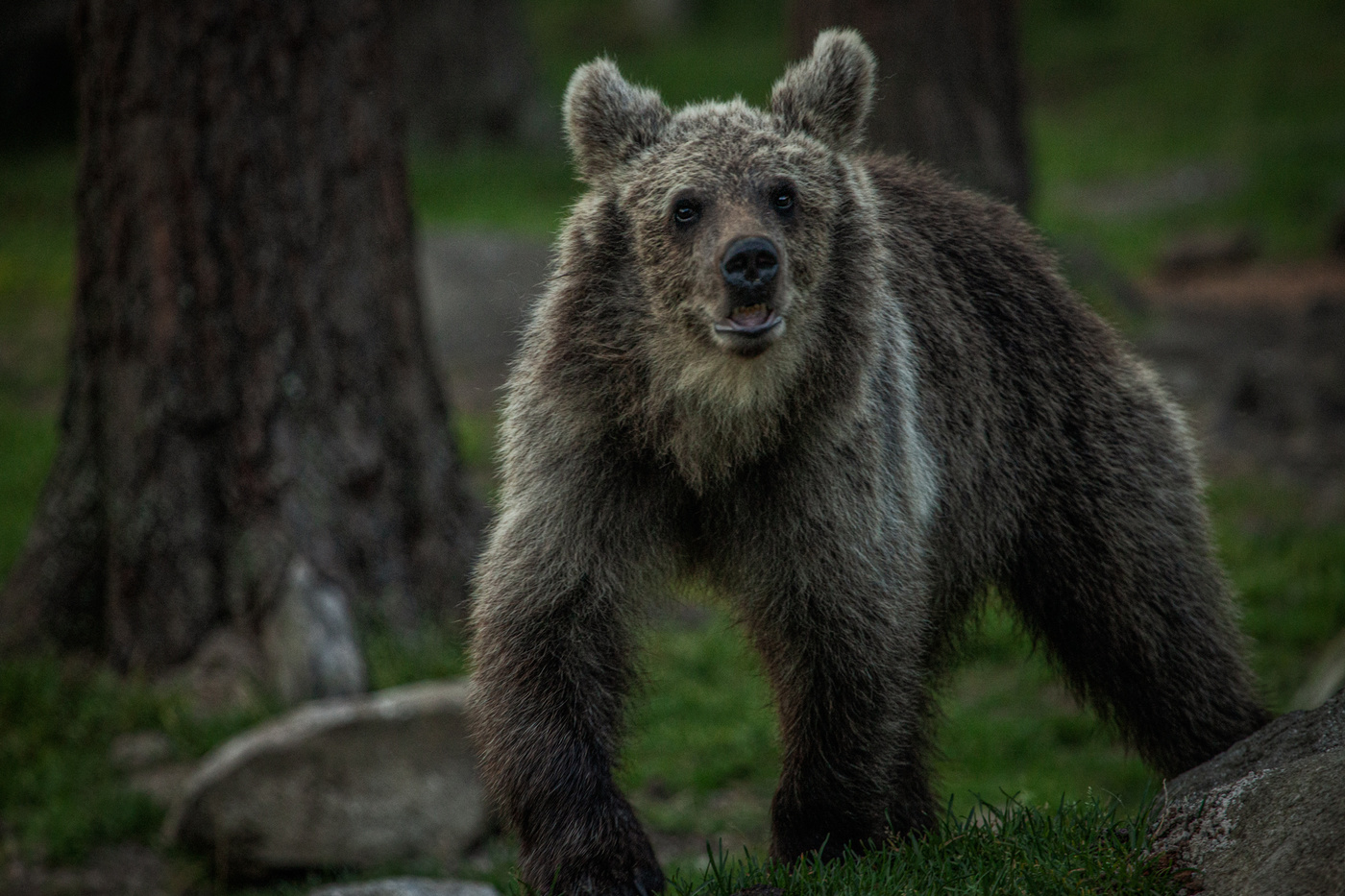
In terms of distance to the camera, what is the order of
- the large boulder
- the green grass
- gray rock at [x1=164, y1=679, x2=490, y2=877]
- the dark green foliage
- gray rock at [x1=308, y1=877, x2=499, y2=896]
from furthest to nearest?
the dark green foliage → gray rock at [x1=164, y1=679, x2=490, y2=877] → gray rock at [x1=308, y1=877, x2=499, y2=896] → the green grass → the large boulder

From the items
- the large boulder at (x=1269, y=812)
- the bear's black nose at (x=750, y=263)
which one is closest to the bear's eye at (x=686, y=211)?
the bear's black nose at (x=750, y=263)

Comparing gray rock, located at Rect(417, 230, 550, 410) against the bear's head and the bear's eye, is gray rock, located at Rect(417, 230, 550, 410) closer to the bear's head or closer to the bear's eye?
the bear's head

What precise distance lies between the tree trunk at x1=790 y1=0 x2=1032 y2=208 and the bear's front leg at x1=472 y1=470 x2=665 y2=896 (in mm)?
4740

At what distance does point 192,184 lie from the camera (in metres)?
6.07

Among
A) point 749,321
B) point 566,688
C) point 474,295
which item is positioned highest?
point 749,321

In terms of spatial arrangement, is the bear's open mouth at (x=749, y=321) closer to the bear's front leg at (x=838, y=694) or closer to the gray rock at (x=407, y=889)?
the bear's front leg at (x=838, y=694)

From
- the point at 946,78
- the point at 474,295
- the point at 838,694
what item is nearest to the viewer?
the point at 838,694

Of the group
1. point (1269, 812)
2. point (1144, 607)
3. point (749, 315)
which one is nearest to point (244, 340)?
point (749, 315)

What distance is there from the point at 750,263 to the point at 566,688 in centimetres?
130

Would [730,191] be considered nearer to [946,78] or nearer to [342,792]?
[342,792]

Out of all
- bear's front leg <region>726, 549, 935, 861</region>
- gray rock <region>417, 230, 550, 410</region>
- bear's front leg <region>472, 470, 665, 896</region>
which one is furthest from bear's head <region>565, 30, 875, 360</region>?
gray rock <region>417, 230, 550, 410</region>

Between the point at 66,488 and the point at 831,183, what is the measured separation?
425cm

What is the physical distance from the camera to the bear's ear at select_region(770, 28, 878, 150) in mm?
4156

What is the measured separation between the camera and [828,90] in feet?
13.7
